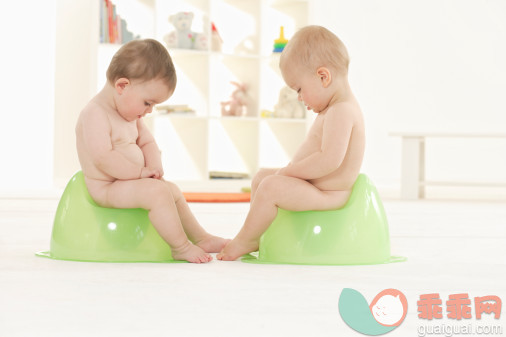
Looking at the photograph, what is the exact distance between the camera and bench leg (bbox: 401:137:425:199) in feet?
13.5

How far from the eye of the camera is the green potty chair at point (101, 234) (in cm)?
151

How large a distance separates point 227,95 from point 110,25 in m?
1.07

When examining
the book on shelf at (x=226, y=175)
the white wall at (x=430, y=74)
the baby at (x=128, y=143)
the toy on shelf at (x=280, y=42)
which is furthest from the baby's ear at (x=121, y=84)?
the white wall at (x=430, y=74)

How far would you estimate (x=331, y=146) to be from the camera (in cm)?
153

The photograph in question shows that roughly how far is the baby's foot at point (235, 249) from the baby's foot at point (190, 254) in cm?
4

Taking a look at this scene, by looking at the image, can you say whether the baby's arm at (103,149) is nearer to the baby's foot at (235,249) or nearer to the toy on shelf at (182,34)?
the baby's foot at (235,249)

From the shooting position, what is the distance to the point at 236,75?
16.5 feet

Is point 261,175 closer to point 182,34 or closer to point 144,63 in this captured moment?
point 144,63

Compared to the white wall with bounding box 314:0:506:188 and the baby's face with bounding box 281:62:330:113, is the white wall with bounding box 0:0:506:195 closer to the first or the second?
the white wall with bounding box 314:0:506:188

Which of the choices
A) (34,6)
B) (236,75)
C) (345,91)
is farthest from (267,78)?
(345,91)

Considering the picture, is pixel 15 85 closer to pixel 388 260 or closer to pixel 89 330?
pixel 388 260

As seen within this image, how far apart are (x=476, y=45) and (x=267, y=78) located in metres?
2.12

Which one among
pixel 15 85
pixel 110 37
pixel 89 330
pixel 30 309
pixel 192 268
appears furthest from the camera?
pixel 15 85

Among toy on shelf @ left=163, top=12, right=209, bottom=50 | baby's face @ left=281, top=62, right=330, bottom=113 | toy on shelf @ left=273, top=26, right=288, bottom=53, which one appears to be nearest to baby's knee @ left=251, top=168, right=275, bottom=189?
baby's face @ left=281, top=62, right=330, bottom=113
